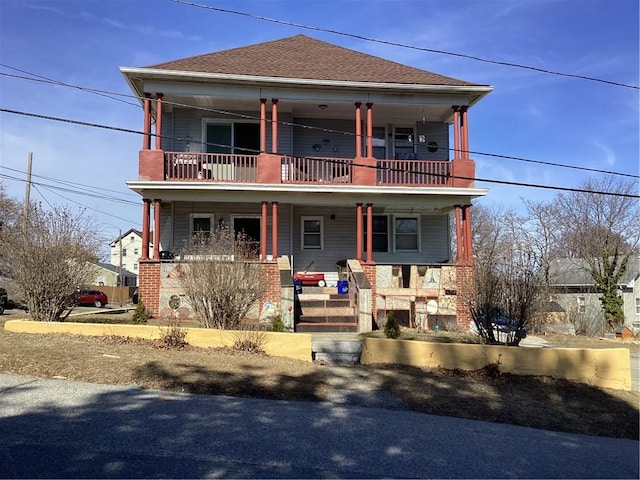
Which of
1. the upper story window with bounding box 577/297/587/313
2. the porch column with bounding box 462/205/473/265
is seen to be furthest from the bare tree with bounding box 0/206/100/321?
the upper story window with bounding box 577/297/587/313

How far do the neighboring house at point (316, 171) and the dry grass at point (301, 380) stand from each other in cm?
448

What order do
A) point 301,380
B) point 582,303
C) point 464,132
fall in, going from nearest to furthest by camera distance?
point 301,380
point 464,132
point 582,303

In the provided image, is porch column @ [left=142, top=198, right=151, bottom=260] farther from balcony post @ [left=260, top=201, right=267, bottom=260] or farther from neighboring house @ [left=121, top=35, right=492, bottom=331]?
balcony post @ [left=260, top=201, right=267, bottom=260]

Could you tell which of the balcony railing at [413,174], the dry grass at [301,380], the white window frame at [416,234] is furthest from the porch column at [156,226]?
the white window frame at [416,234]

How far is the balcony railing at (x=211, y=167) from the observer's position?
1645cm

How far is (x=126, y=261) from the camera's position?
93.6 meters

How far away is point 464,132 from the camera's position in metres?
17.6

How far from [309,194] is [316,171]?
1.30m

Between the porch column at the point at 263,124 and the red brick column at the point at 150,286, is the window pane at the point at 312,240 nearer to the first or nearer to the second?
the porch column at the point at 263,124

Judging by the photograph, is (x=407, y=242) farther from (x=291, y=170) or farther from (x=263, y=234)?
(x=263, y=234)

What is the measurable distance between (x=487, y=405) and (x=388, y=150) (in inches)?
507

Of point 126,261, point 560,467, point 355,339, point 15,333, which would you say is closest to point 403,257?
point 355,339

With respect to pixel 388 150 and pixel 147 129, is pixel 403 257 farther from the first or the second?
pixel 147 129

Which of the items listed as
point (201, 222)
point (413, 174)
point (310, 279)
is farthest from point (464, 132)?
point (201, 222)
